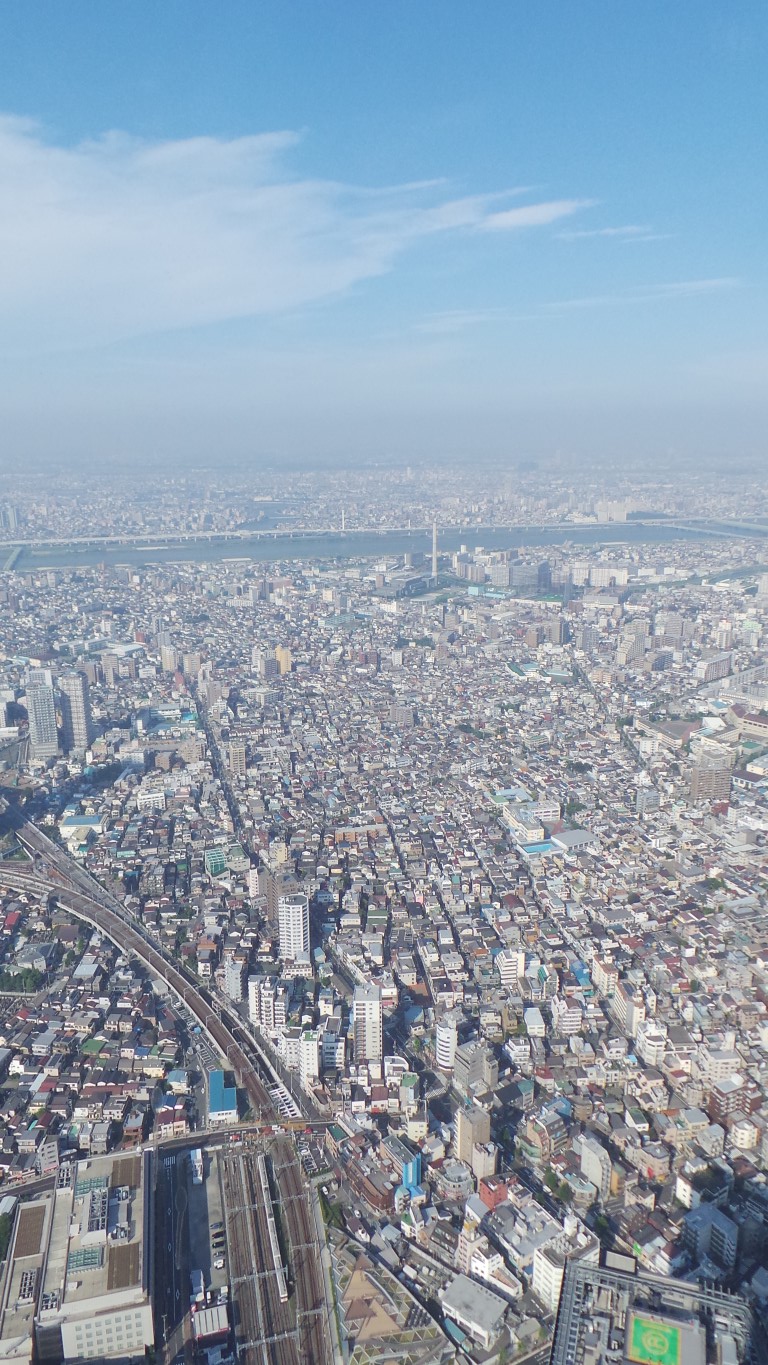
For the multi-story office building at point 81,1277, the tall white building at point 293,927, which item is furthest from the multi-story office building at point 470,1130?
the tall white building at point 293,927

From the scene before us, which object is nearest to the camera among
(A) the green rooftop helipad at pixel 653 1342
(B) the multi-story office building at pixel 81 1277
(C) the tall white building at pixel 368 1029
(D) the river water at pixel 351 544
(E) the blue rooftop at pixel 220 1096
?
(A) the green rooftop helipad at pixel 653 1342

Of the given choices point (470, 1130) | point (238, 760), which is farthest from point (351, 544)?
point (470, 1130)

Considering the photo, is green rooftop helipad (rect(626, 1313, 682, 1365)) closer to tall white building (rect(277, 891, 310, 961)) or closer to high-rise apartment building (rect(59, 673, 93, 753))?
tall white building (rect(277, 891, 310, 961))

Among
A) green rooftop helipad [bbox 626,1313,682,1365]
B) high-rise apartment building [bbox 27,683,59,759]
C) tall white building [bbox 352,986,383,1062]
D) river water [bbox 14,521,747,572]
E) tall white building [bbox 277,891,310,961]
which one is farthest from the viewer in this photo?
river water [bbox 14,521,747,572]

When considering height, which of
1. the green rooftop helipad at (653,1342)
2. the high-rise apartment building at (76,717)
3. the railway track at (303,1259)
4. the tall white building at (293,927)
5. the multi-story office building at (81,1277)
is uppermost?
the green rooftop helipad at (653,1342)

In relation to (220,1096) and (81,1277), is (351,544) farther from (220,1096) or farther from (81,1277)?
(81,1277)

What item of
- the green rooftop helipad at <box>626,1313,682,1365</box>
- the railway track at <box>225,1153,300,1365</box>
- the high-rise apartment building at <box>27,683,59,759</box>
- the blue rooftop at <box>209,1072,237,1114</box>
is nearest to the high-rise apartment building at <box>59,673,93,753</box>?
the high-rise apartment building at <box>27,683,59,759</box>

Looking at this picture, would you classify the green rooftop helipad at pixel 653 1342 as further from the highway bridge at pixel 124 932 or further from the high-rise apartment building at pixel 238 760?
the high-rise apartment building at pixel 238 760
